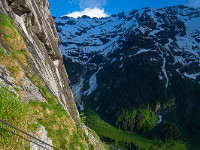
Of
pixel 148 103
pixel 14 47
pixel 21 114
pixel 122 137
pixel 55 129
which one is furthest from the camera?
pixel 148 103

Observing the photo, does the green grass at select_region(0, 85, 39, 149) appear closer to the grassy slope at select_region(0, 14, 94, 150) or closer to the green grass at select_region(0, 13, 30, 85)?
the grassy slope at select_region(0, 14, 94, 150)

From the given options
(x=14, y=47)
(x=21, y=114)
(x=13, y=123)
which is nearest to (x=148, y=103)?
(x=14, y=47)

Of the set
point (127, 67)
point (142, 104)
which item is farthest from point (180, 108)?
point (127, 67)

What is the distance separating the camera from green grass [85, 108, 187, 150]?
100 meters

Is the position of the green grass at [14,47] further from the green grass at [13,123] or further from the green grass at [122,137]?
the green grass at [122,137]

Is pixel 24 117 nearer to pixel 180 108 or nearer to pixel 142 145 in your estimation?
pixel 142 145

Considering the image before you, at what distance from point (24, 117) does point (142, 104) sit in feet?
513

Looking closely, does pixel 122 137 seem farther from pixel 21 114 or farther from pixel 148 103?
pixel 21 114

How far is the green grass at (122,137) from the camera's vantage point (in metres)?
100

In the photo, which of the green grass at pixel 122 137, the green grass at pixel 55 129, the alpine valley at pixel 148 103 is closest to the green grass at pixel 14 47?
the green grass at pixel 55 129

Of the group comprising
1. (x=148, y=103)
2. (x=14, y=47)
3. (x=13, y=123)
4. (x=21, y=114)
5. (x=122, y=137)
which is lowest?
(x=122, y=137)

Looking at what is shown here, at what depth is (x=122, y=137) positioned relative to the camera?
112250 millimetres

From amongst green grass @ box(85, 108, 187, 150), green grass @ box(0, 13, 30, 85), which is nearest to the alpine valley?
green grass @ box(85, 108, 187, 150)

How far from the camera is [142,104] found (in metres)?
145
